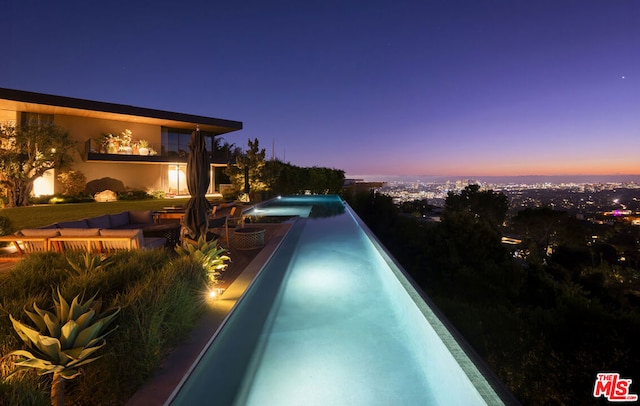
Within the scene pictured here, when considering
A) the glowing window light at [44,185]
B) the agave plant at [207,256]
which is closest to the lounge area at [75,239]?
the agave plant at [207,256]

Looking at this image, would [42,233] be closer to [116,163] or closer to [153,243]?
[153,243]

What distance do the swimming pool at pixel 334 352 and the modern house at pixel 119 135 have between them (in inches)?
659

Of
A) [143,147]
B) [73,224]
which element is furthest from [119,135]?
[73,224]

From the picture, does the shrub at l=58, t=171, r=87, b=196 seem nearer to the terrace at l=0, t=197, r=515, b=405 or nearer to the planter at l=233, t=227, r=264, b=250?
the planter at l=233, t=227, r=264, b=250

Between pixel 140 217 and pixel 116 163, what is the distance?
1290cm

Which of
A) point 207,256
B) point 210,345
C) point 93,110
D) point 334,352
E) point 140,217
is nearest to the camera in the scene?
point 210,345

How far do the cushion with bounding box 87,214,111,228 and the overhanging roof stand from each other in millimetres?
11923

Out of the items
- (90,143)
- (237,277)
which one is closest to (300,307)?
(237,277)

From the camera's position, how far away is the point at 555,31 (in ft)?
53.6

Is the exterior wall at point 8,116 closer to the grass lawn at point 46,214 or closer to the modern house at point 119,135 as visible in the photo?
→ the modern house at point 119,135

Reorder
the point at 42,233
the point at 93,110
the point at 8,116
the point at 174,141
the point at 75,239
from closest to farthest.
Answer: the point at 75,239 → the point at 42,233 → the point at 8,116 → the point at 93,110 → the point at 174,141

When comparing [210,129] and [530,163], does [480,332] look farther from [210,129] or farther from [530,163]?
[530,163]

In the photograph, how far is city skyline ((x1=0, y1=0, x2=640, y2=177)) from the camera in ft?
57.3

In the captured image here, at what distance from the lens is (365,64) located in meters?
24.7
